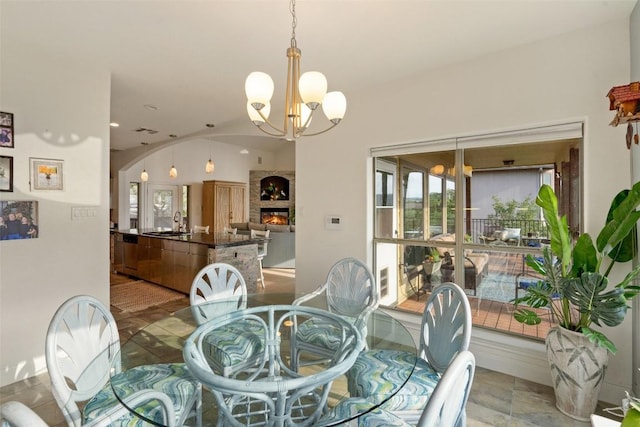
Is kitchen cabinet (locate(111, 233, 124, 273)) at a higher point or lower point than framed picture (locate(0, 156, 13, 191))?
lower

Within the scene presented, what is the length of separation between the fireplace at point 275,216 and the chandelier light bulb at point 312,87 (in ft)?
29.0

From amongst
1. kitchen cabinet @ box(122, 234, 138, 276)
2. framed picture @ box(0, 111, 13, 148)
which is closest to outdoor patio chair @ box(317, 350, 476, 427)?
framed picture @ box(0, 111, 13, 148)

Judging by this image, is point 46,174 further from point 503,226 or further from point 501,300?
A: point 501,300

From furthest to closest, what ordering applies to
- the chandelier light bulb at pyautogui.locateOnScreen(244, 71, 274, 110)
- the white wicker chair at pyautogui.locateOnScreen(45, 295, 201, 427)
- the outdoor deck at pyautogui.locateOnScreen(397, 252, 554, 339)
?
the outdoor deck at pyautogui.locateOnScreen(397, 252, 554, 339) → the chandelier light bulb at pyautogui.locateOnScreen(244, 71, 274, 110) → the white wicker chair at pyautogui.locateOnScreen(45, 295, 201, 427)

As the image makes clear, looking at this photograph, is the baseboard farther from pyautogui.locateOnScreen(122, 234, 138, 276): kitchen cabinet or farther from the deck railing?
pyautogui.locateOnScreen(122, 234, 138, 276): kitchen cabinet

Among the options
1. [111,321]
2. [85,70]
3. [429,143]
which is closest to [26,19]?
[85,70]

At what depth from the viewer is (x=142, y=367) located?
1788 mm

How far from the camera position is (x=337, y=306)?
8.80ft

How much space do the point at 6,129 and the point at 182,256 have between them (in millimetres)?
2761

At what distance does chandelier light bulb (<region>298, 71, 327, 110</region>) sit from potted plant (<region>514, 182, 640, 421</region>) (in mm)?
1705

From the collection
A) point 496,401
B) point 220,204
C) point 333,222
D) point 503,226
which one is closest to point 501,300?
point 503,226

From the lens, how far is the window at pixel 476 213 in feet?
8.87

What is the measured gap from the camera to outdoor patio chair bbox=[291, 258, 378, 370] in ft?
7.09

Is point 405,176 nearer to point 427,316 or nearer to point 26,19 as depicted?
point 427,316
